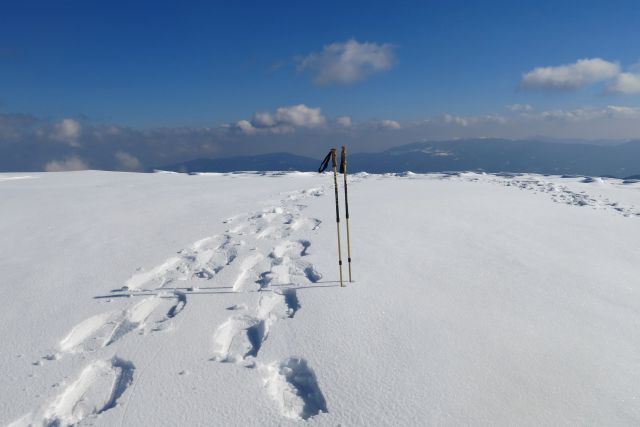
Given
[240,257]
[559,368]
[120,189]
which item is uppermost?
[120,189]

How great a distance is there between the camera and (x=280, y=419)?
373 cm

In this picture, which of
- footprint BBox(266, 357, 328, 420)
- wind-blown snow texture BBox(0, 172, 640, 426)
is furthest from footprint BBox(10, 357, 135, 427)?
footprint BBox(266, 357, 328, 420)

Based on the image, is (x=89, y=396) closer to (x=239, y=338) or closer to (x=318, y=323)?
(x=239, y=338)

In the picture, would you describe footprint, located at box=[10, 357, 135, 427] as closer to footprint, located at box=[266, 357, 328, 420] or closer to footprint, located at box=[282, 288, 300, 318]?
footprint, located at box=[266, 357, 328, 420]

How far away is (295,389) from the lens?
4211mm

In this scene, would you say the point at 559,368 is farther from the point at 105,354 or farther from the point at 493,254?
the point at 105,354

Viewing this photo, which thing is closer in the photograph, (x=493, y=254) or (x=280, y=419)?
(x=280, y=419)

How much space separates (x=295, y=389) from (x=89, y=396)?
238cm

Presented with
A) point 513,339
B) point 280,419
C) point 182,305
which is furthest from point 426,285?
point 182,305

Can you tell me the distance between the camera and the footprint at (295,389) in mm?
3896

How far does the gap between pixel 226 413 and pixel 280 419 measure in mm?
578

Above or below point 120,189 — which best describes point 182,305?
below

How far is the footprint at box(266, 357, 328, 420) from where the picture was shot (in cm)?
390

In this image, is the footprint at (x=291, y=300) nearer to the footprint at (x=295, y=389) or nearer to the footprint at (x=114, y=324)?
the footprint at (x=295, y=389)
